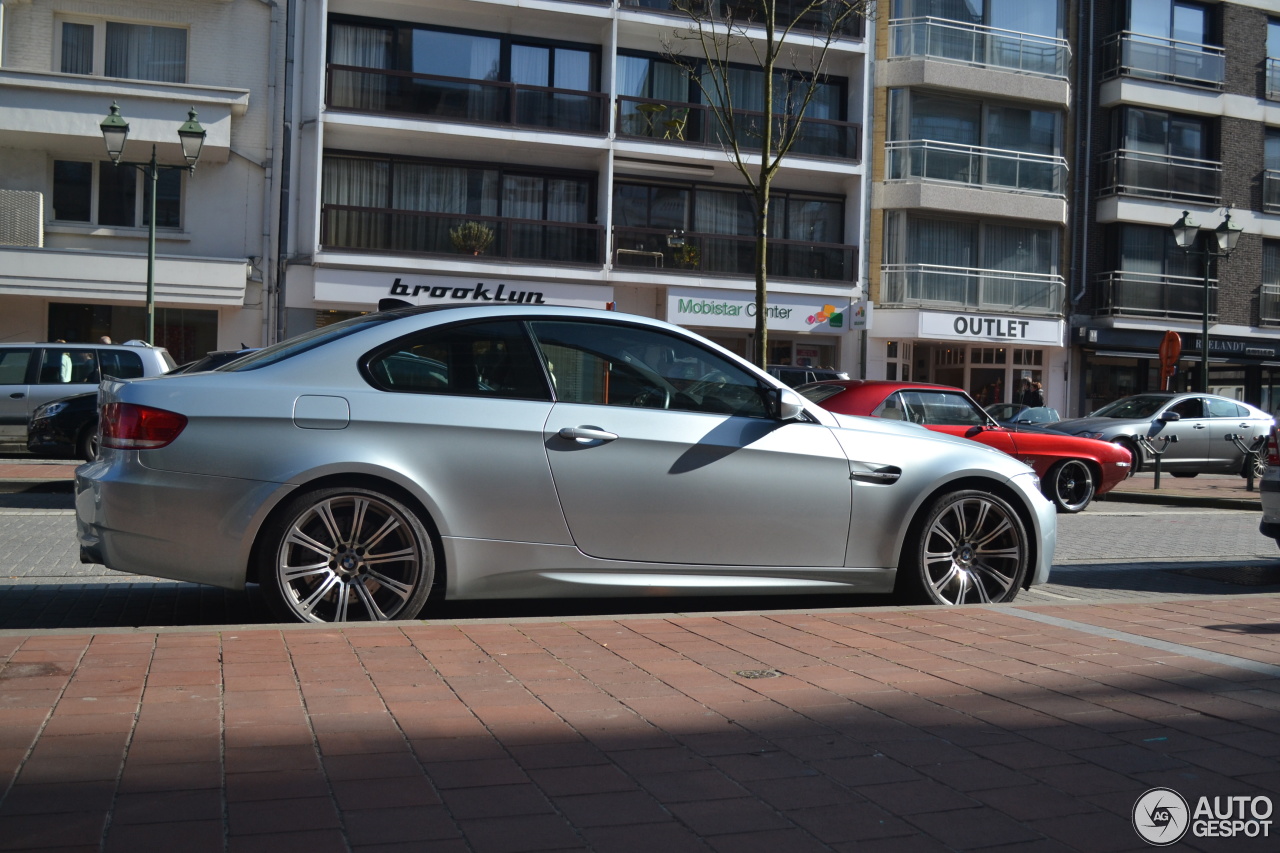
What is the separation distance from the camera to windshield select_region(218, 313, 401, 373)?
5.48 metres

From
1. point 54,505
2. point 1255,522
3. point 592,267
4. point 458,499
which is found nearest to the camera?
point 458,499

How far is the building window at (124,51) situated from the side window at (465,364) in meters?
23.2

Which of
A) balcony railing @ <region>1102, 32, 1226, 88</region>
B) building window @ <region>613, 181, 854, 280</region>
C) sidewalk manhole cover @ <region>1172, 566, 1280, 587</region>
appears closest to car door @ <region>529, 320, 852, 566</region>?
sidewalk manhole cover @ <region>1172, 566, 1280, 587</region>

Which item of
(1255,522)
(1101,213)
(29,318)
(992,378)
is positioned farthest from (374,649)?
(1101,213)

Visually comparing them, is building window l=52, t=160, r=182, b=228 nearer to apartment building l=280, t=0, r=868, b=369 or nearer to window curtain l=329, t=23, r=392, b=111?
apartment building l=280, t=0, r=868, b=369

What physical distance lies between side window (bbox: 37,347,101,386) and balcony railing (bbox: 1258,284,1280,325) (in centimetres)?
3227

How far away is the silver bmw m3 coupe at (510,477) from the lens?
512 centimetres

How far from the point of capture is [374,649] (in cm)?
459

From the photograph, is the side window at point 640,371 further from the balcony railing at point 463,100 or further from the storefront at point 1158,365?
the storefront at point 1158,365

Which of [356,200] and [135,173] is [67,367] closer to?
[135,173]

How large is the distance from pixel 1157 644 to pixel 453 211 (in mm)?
25402

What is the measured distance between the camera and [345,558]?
5.22 metres

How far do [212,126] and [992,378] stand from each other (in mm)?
20873

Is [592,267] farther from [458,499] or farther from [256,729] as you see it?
[256,729]
